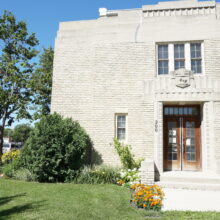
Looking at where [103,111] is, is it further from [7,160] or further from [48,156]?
[7,160]

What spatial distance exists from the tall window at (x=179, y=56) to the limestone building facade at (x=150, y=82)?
47 millimetres

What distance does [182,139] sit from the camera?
384 inches

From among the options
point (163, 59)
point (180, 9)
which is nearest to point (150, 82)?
point (163, 59)

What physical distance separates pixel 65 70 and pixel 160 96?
5.16 meters

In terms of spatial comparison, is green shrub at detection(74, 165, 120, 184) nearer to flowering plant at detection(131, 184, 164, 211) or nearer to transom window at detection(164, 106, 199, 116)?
flowering plant at detection(131, 184, 164, 211)

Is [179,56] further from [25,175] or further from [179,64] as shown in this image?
[25,175]

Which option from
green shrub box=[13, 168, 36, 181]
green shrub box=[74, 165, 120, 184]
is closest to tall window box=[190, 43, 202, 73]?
green shrub box=[74, 165, 120, 184]

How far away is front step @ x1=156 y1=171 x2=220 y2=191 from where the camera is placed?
7488 mm

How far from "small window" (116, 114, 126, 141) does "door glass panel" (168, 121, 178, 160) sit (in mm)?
2183

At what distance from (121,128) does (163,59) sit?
3.99 m

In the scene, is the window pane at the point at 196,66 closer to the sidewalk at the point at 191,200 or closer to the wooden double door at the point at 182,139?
the wooden double door at the point at 182,139

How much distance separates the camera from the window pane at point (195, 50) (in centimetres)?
1002

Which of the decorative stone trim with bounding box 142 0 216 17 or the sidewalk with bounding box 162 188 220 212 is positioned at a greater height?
the decorative stone trim with bounding box 142 0 216 17

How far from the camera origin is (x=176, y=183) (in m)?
7.71
